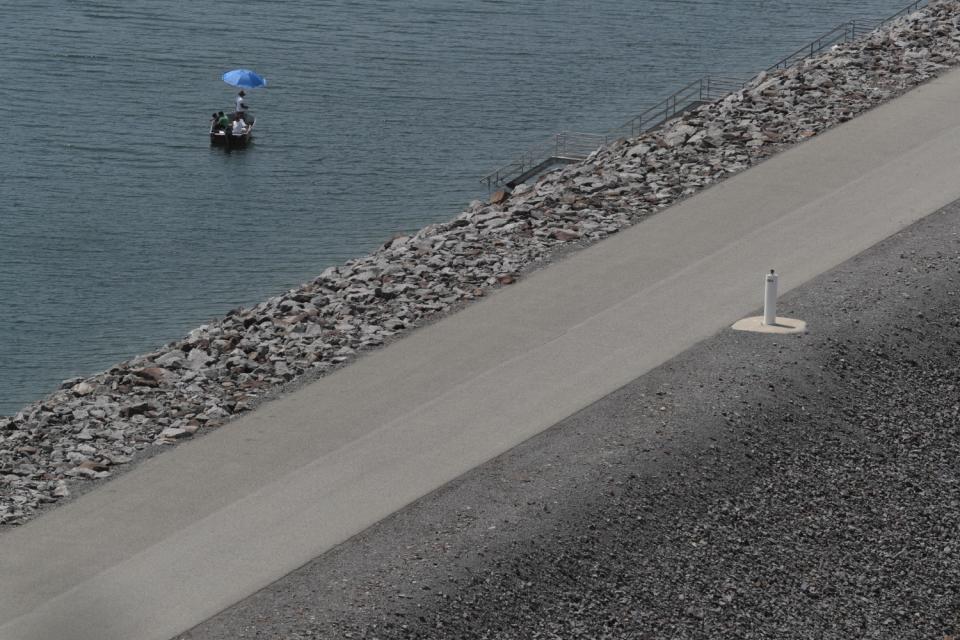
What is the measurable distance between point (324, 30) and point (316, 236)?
21987mm

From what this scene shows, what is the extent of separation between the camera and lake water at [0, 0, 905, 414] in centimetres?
3522

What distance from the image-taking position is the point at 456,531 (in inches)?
531

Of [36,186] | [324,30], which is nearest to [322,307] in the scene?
[36,186]

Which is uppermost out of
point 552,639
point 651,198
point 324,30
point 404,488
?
point 324,30

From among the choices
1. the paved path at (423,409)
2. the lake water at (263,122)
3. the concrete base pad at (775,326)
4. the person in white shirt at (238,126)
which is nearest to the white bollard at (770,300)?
the concrete base pad at (775,326)

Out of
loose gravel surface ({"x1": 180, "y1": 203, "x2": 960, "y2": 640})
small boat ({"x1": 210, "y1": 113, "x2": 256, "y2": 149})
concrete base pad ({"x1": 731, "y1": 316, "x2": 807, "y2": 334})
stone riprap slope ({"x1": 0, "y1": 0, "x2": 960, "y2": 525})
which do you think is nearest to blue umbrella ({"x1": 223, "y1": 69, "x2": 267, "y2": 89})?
small boat ({"x1": 210, "y1": 113, "x2": 256, "y2": 149})

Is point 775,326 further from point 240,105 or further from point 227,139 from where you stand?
point 240,105

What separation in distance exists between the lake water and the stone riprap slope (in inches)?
339

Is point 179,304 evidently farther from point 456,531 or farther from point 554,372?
point 456,531

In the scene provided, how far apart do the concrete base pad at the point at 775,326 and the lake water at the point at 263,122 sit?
51.4ft

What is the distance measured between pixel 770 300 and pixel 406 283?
5646 millimetres

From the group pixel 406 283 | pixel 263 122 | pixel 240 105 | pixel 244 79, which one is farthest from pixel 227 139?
pixel 406 283

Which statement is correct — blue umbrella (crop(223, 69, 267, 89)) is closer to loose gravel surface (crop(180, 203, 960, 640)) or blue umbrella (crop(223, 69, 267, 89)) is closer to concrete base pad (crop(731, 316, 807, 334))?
concrete base pad (crop(731, 316, 807, 334))

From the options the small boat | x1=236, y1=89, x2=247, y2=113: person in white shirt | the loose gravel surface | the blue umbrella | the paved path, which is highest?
the blue umbrella
